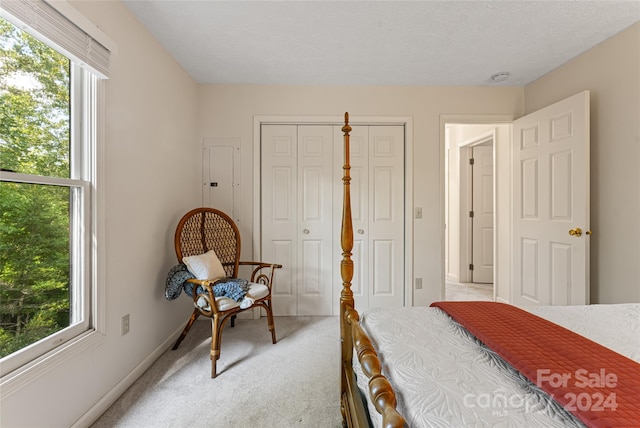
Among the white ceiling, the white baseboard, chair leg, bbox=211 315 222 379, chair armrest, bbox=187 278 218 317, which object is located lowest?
the white baseboard

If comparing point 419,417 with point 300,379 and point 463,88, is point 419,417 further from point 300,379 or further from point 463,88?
point 463,88

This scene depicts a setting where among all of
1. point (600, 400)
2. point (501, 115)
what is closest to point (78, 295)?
point (600, 400)

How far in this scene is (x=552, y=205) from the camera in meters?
2.38

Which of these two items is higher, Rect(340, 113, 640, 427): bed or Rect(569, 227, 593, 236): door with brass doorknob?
Rect(569, 227, 593, 236): door with brass doorknob

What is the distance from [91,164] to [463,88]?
3.19m

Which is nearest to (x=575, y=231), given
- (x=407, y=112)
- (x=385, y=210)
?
(x=385, y=210)

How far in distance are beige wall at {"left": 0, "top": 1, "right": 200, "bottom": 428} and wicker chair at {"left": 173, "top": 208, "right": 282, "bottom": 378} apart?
151 mm

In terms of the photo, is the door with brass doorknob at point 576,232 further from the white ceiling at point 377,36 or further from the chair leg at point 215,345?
the chair leg at point 215,345

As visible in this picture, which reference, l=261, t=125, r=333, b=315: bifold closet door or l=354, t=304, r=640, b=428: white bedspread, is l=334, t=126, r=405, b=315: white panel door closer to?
l=261, t=125, r=333, b=315: bifold closet door

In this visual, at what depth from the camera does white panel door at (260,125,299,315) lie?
9.40 ft

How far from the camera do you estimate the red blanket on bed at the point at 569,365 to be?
646 mm

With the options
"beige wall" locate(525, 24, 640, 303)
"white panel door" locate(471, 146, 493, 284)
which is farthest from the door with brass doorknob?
"white panel door" locate(471, 146, 493, 284)

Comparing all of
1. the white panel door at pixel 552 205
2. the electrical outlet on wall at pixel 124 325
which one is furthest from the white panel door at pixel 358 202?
the electrical outlet on wall at pixel 124 325

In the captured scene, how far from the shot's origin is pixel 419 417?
691mm
